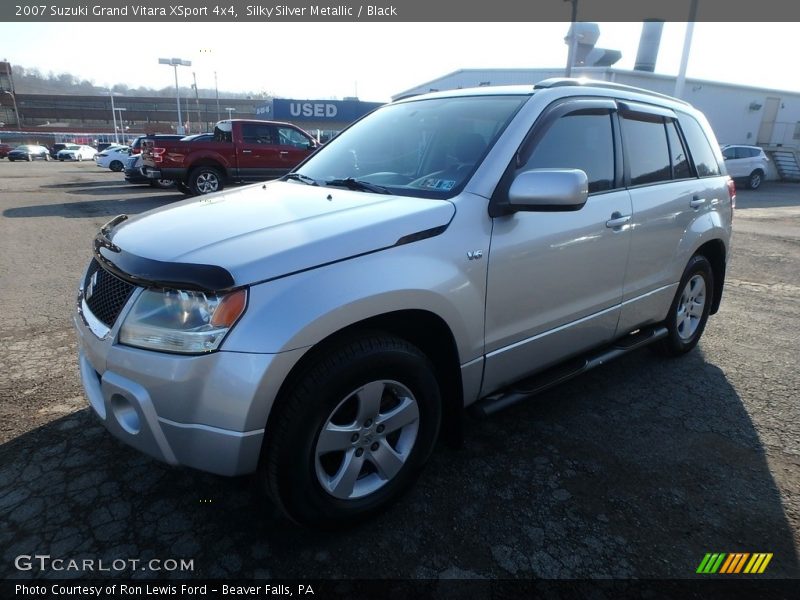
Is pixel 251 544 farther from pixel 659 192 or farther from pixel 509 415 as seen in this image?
pixel 659 192

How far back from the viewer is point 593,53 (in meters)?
21.9

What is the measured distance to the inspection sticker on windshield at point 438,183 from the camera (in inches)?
98.2

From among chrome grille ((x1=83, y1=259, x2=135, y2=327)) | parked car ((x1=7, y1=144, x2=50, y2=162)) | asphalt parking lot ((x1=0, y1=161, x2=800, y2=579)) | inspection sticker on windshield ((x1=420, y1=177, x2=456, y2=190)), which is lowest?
parked car ((x1=7, y1=144, x2=50, y2=162))

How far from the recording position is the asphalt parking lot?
6.95 ft

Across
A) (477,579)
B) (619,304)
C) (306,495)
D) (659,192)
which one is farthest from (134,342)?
(659,192)

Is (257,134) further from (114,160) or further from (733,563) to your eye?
(114,160)

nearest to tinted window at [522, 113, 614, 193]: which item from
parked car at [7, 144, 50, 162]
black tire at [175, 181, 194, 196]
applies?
black tire at [175, 181, 194, 196]

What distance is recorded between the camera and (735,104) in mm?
27422

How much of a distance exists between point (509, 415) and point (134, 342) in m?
2.16

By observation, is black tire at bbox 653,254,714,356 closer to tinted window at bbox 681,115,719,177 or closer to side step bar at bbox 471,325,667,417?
side step bar at bbox 471,325,667,417

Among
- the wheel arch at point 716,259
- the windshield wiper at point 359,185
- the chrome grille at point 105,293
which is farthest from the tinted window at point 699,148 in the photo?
the chrome grille at point 105,293

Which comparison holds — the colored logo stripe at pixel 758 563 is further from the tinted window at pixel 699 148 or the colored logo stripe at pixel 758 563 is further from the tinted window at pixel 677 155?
the tinted window at pixel 699 148

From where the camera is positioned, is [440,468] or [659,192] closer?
[440,468]

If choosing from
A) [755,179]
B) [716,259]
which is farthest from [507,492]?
[755,179]
